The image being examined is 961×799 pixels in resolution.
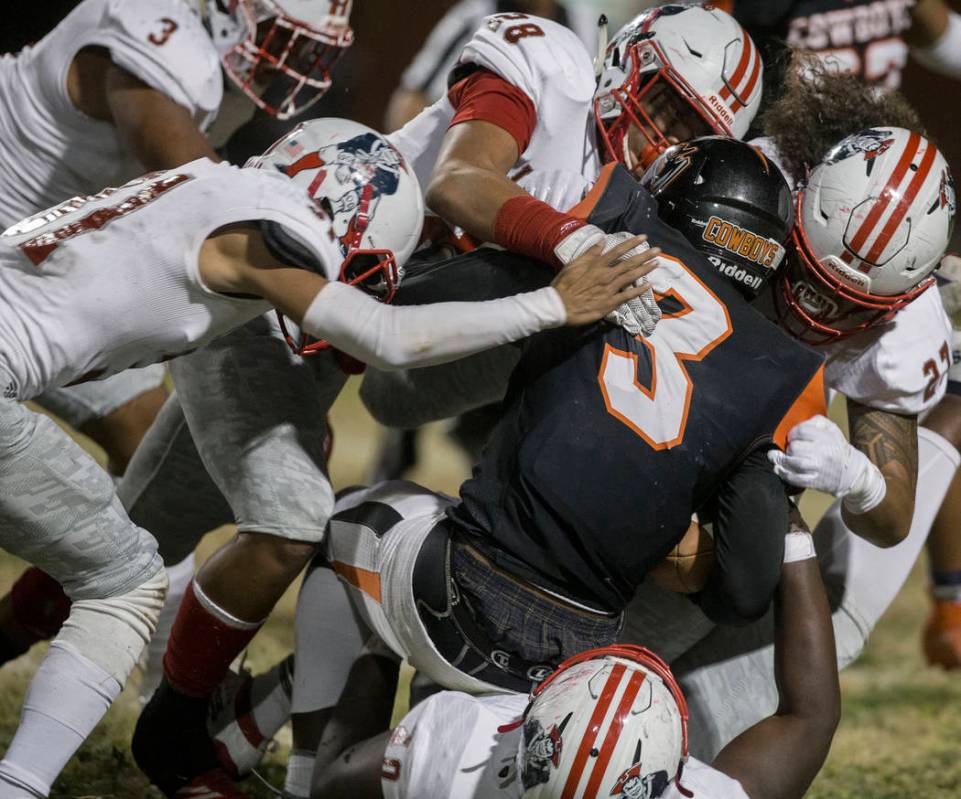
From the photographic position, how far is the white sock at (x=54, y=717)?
248 cm

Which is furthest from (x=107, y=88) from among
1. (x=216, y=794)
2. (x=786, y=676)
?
(x=786, y=676)

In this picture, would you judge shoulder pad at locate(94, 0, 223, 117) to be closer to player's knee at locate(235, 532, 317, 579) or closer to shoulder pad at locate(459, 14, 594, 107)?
shoulder pad at locate(459, 14, 594, 107)

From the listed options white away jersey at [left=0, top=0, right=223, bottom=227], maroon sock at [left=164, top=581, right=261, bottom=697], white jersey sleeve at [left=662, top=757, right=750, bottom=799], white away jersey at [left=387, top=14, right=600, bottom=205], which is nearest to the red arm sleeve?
white away jersey at [left=387, top=14, right=600, bottom=205]

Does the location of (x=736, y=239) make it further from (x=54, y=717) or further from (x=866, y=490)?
(x=54, y=717)

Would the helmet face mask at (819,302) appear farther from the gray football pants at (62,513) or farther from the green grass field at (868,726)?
the gray football pants at (62,513)

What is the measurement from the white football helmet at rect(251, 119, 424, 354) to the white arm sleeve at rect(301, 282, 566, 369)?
20cm

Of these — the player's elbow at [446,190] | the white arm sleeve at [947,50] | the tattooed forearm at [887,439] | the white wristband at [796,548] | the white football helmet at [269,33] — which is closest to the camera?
the white wristband at [796,548]

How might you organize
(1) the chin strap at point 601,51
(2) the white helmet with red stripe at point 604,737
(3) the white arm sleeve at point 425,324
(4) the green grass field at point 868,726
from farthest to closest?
(4) the green grass field at point 868,726
(1) the chin strap at point 601,51
(3) the white arm sleeve at point 425,324
(2) the white helmet with red stripe at point 604,737

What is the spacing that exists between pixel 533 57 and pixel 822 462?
1145mm

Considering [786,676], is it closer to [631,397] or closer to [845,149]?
[631,397]

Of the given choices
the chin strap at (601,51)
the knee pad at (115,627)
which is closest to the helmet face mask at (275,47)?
the chin strap at (601,51)

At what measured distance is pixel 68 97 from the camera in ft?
11.2

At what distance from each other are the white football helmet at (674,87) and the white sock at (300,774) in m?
1.53

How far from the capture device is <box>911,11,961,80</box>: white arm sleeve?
5082mm
